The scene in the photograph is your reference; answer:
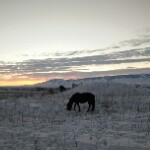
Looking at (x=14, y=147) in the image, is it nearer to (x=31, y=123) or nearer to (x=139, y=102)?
(x=31, y=123)

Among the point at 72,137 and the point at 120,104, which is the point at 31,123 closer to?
the point at 72,137

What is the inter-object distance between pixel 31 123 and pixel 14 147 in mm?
5372

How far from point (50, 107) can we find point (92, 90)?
49.6 feet

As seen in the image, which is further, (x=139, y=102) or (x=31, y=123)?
(x=139, y=102)

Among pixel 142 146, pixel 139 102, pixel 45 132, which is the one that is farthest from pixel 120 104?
pixel 142 146

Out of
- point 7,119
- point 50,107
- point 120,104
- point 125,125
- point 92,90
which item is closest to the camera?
point 125,125

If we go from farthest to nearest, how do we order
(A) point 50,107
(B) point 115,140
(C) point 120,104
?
(C) point 120,104 < (A) point 50,107 < (B) point 115,140

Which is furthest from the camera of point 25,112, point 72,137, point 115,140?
point 25,112

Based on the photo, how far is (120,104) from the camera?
24.3 metres

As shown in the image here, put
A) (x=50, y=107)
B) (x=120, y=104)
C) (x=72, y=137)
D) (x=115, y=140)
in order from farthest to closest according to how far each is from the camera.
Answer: (x=120, y=104) → (x=50, y=107) → (x=72, y=137) → (x=115, y=140)

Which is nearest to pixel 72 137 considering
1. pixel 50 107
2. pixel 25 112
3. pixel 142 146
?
pixel 142 146

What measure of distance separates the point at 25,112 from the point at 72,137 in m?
9.61

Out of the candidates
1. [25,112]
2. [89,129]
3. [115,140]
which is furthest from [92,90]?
[115,140]

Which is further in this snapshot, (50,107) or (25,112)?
(50,107)
